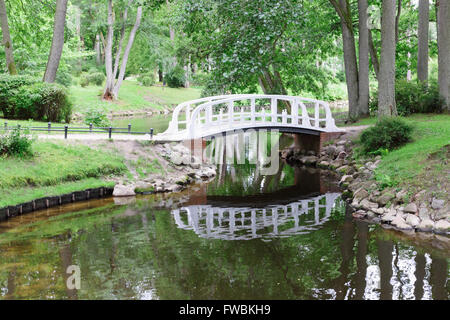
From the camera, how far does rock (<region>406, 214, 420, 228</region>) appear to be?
1237 centimetres

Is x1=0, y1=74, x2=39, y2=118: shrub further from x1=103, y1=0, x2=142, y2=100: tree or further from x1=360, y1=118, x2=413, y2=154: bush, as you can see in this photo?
x1=103, y1=0, x2=142, y2=100: tree

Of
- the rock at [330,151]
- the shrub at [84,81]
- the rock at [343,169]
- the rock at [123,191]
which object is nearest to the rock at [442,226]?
the rock at [343,169]

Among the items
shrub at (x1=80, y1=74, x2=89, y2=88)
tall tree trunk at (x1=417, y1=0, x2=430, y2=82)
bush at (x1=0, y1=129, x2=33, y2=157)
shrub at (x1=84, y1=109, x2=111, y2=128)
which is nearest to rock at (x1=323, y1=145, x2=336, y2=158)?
tall tree trunk at (x1=417, y1=0, x2=430, y2=82)

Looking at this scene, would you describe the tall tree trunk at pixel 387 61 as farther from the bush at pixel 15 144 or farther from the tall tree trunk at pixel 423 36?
the bush at pixel 15 144

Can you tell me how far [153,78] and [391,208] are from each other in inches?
1853

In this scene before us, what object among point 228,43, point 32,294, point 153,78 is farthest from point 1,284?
point 153,78

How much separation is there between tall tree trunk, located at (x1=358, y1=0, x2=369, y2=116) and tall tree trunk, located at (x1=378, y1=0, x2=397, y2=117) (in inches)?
163

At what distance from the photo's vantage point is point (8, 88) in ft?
71.7

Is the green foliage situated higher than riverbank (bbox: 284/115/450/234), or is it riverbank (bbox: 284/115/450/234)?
the green foliage

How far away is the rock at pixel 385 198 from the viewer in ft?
45.2

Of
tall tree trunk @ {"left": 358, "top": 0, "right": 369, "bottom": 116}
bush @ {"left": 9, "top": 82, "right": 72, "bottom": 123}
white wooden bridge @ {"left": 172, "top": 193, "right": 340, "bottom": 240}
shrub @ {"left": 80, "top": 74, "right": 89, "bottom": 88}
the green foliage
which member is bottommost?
white wooden bridge @ {"left": 172, "top": 193, "right": 340, "bottom": 240}

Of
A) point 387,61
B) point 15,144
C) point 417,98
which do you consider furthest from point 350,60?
point 15,144

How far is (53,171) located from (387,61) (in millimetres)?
13315
